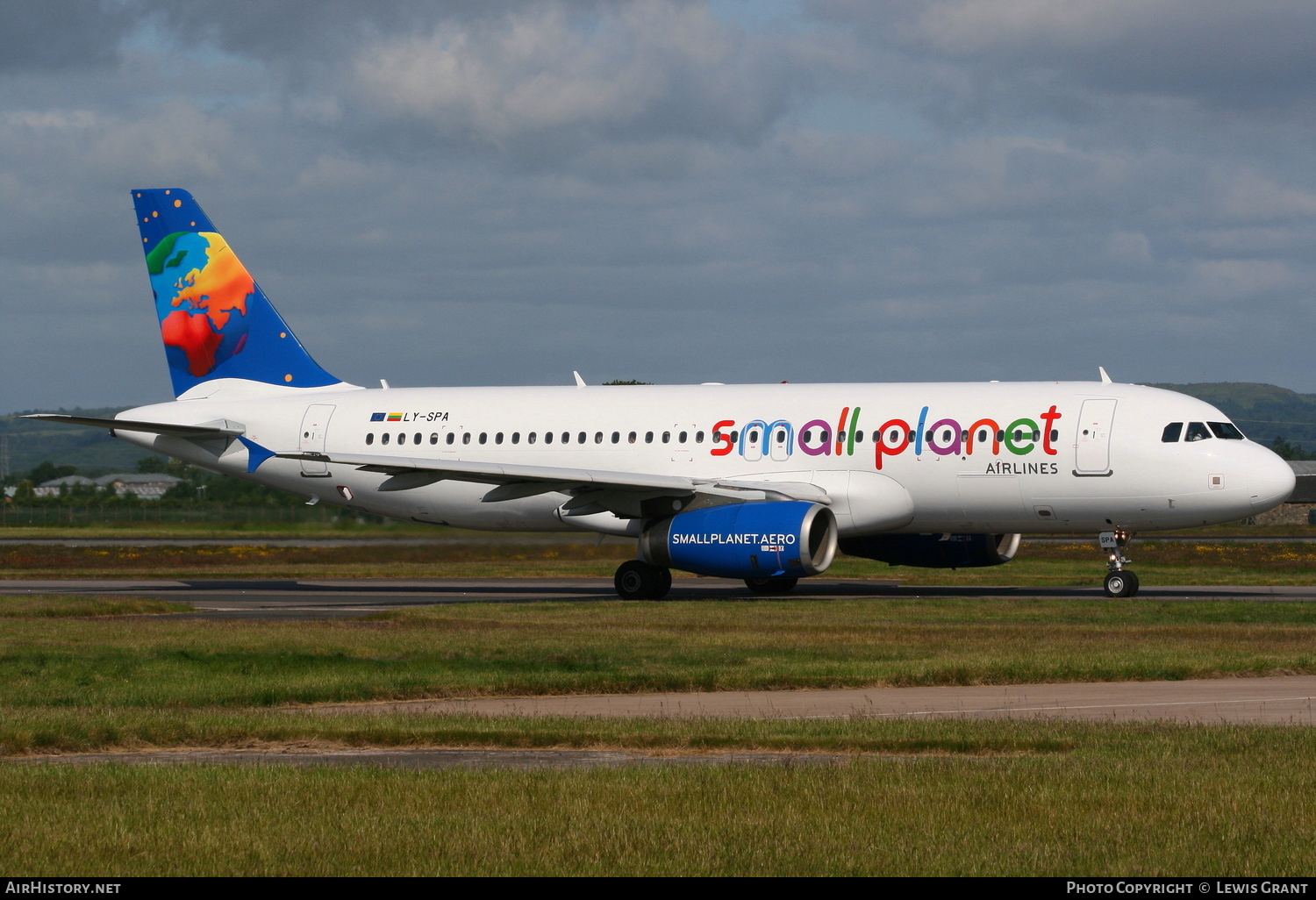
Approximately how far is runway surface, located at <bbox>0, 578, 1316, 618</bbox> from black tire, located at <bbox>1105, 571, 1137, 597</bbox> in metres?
0.43

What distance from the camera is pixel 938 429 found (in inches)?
1208

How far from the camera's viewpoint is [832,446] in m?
31.4

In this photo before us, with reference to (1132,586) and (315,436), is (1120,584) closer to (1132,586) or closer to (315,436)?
(1132,586)

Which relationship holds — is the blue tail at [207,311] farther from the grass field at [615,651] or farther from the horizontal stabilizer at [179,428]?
the grass field at [615,651]

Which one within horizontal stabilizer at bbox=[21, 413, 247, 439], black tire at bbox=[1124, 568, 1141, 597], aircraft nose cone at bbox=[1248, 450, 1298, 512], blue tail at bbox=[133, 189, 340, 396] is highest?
blue tail at bbox=[133, 189, 340, 396]

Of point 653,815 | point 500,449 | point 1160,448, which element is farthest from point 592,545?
point 653,815

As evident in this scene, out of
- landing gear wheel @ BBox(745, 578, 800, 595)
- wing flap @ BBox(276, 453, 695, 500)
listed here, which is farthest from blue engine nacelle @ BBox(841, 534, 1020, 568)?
wing flap @ BBox(276, 453, 695, 500)

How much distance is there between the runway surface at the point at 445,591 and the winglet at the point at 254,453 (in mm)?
2833

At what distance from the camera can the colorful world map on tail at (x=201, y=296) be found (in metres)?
38.1

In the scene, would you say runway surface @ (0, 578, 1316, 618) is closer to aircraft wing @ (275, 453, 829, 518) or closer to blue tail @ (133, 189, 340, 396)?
aircraft wing @ (275, 453, 829, 518)

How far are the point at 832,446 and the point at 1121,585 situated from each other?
6.04 m

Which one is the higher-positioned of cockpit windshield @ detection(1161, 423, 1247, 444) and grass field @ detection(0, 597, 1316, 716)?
cockpit windshield @ detection(1161, 423, 1247, 444)

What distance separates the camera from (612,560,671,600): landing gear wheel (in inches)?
1257

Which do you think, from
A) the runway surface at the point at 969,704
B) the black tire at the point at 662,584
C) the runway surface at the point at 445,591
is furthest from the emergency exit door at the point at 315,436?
the runway surface at the point at 969,704
